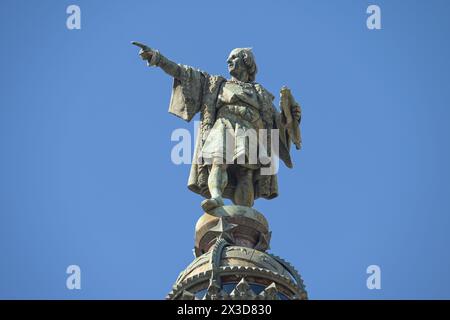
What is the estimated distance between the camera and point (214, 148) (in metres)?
33.9

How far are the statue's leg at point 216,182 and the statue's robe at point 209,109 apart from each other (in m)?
0.74

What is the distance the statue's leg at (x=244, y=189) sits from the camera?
112 ft

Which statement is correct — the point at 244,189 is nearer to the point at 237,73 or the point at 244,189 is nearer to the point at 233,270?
the point at 237,73

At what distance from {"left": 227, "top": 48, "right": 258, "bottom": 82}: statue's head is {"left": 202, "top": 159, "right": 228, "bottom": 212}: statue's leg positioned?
260 cm

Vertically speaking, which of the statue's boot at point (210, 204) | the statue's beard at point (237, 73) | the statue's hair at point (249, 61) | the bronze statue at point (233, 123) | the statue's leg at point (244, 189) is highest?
the statue's hair at point (249, 61)

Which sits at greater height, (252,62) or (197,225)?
(252,62)

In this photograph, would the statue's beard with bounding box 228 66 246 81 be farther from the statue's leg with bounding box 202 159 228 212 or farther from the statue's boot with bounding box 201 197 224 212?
the statue's boot with bounding box 201 197 224 212

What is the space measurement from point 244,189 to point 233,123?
4.53ft

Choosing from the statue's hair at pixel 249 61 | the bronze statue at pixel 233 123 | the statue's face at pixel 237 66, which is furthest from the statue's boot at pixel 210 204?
the statue's hair at pixel 249 61

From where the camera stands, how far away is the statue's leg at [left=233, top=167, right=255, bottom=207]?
34.1 metres

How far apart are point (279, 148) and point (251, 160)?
1578 millimetres

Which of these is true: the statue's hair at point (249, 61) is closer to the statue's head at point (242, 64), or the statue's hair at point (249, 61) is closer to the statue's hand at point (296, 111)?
the statue's head at point (242, 64)
